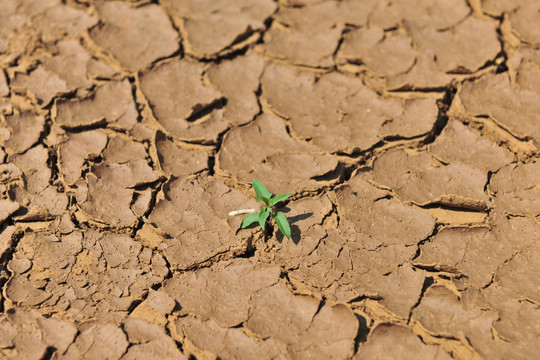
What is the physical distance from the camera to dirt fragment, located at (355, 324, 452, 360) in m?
1.60

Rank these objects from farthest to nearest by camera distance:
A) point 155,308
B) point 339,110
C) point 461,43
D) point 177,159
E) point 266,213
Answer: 1. point 461,43
2. point 339,110
3. point 177,159
4. point 266,213
5. point 155,308

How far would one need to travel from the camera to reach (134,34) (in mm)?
2438

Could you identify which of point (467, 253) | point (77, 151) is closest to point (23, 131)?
point (77, 151)

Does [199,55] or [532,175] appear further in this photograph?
[199,55]

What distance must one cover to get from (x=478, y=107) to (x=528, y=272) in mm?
732

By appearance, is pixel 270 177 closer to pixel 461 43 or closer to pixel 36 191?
pixel 36 191

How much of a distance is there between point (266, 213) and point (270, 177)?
214 mm

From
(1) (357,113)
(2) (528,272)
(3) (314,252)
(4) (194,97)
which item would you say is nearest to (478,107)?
(1) (357,113)

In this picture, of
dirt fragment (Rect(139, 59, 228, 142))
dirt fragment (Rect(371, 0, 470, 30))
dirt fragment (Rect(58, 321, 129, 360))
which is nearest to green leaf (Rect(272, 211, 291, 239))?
dirt fragment (Rect(139, 59, 228, 142))

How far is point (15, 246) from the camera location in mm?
1844

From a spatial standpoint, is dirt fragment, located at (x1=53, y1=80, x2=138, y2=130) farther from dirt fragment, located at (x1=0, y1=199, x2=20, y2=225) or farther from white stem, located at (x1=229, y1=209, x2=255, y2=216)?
white stem, located at (x1=229, y1=209, x2=255, y2=216)

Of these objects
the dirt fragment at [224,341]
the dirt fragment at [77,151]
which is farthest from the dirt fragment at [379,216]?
the dirt fragment at [77,151]

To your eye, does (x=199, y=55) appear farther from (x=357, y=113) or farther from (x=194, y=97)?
(x=357, y=113)

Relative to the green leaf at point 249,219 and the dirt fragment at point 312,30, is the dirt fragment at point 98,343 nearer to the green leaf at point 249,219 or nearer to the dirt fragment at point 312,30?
the green leaf at point 249,219
